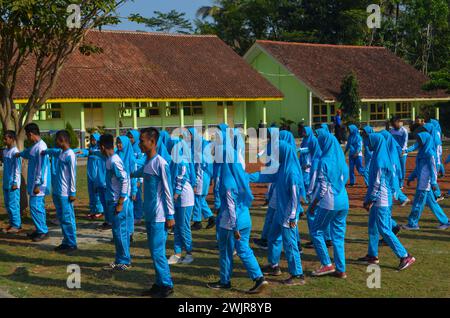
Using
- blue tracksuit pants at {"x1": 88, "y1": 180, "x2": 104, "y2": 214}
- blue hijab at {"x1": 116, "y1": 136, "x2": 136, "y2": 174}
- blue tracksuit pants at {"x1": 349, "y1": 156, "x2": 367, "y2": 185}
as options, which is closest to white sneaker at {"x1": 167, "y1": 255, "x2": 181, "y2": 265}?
blue hijab at {"x1": 116, "y1": 136, "x2": 136, "y2": 174}

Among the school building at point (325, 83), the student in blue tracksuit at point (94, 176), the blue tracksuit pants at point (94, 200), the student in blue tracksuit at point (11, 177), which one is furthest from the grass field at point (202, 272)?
the school building at point (325, 83)

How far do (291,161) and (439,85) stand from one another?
80.8ft

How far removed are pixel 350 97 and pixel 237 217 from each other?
28.7 m

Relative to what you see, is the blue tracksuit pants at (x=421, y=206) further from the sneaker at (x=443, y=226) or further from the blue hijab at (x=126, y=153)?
the blue hijab at (x=126, y=153)

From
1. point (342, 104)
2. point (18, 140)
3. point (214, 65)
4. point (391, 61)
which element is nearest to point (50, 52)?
point (18, 140)

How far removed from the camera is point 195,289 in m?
7.31

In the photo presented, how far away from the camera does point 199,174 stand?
1092 cm

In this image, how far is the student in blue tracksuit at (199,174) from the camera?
35.2 feet

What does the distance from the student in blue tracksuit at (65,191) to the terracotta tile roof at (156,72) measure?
54.3 feet

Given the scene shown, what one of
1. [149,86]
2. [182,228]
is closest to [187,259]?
[182,228]

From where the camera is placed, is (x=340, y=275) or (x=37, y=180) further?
(x=37, y=180)

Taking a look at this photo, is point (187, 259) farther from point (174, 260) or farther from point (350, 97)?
point (350, 97)

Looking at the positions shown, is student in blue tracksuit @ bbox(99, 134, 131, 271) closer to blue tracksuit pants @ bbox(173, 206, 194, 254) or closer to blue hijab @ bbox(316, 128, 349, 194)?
blue tracksuit pants @ bbox(173, 206, 194, 254)

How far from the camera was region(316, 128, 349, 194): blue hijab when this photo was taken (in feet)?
25.0
